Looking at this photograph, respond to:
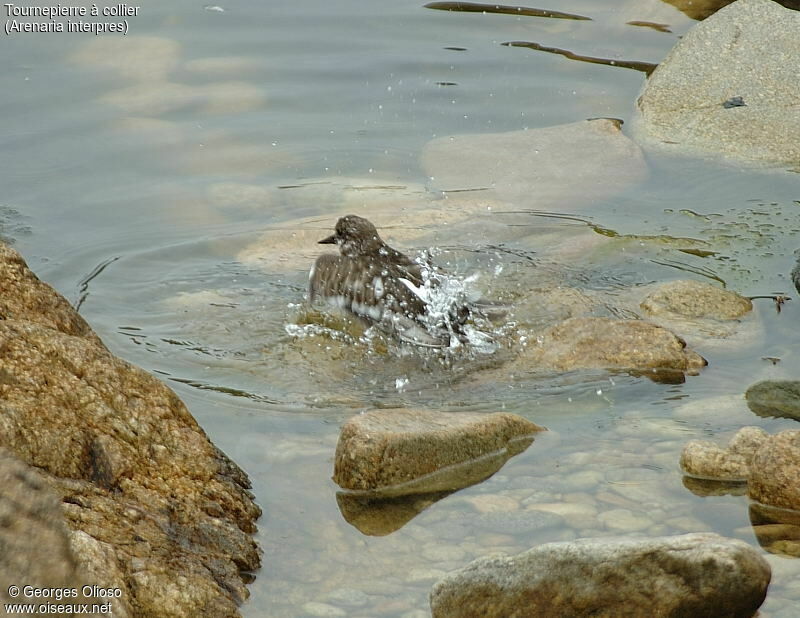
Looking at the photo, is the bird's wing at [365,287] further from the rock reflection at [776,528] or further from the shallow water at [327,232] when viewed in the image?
the rock reflection at [776,528]

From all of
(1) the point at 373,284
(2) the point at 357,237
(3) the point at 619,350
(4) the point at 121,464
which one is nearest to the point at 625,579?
(4) the point at 121,464

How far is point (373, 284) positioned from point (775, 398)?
8.64 ft

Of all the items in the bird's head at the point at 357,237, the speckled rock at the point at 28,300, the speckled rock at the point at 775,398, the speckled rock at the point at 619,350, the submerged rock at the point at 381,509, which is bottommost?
the submerged rock at the point at 381,509

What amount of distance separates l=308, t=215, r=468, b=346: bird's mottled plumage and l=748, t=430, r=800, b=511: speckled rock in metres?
2.41

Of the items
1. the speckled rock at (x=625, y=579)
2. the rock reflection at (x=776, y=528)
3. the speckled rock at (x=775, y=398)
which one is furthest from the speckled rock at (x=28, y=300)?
the speckled rock at (x=775, y=398)

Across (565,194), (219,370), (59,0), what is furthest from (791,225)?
(59,0)

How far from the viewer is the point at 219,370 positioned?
6.91 metres

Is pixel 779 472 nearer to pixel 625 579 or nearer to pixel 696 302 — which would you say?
pixel 625 579

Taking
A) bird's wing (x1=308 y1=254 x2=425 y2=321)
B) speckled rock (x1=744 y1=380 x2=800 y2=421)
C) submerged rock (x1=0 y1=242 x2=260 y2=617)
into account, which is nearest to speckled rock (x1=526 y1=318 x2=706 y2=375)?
speckled rock (x1=744 y1=380 x2=800 y2=421)

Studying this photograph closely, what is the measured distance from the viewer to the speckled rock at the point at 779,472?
5.18 m

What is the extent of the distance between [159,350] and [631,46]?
768 centimetres

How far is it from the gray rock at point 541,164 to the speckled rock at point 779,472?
4513 mm

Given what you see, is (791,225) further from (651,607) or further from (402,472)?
(651,607)

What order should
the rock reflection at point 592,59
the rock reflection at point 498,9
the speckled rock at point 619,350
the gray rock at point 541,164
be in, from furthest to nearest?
the rock reflection at point 498,9 → the rock reflection at point 592,59 → the gray rock at point 541,164 → the speckled rock at point 619,350
